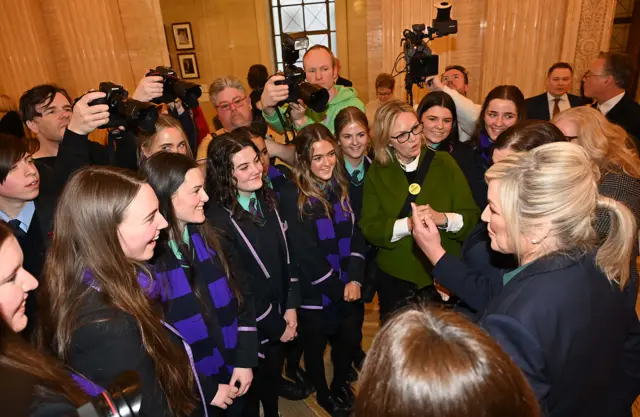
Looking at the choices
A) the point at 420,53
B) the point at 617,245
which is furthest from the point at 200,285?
the point at 420,53

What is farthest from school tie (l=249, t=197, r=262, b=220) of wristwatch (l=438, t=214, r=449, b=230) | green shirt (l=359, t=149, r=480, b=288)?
wristwatch (l=438, t=214, r=449, b=230)

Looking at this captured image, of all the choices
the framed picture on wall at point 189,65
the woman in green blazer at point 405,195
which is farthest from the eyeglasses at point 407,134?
the framed picture on wall at point 189,65

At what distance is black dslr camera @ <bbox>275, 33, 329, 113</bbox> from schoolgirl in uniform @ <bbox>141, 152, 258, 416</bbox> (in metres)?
0.95

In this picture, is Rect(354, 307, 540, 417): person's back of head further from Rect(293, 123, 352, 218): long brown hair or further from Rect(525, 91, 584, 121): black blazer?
Rect(525, 91, 584, 121): black blazer

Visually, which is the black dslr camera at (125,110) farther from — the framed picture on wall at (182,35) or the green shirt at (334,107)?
the framed picture on wall at (182,35)

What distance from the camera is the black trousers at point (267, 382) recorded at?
2291mm

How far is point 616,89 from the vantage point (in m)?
3.71

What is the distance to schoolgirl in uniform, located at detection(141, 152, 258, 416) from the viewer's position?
1.75 metres

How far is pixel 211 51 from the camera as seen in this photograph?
8.19 metres

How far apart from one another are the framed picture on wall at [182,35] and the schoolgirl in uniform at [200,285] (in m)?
7.24

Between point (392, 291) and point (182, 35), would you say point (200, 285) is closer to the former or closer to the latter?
point (392, 291)

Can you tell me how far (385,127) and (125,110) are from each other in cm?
146

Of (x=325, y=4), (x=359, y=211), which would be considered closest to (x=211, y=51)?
(x=325, y=4)

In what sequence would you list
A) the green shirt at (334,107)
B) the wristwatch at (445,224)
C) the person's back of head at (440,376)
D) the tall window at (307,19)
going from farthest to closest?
the tall window at (307,19), the green shirt at (334,107), the wristwatch at (445,224), the person's back of head at (440,376)
